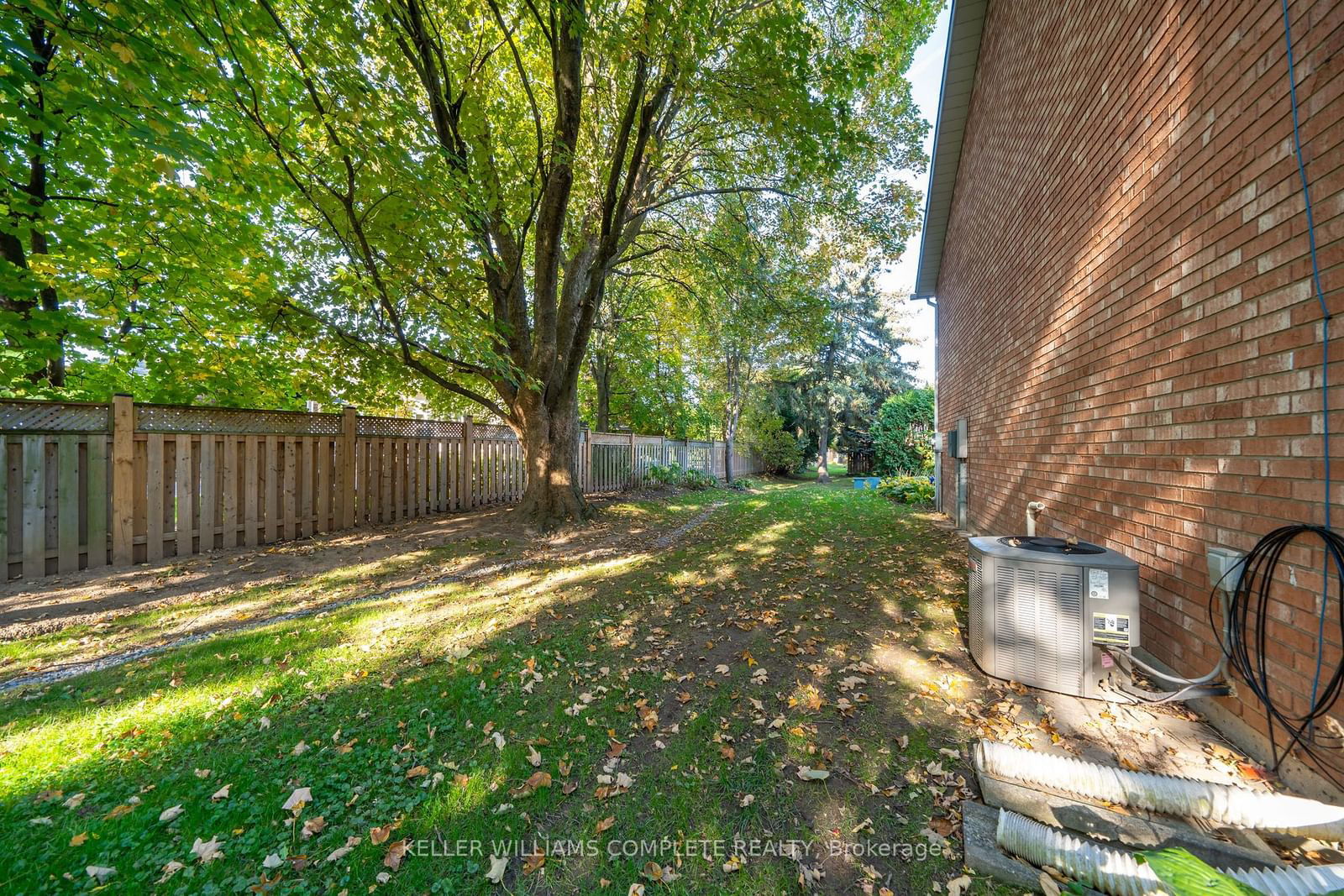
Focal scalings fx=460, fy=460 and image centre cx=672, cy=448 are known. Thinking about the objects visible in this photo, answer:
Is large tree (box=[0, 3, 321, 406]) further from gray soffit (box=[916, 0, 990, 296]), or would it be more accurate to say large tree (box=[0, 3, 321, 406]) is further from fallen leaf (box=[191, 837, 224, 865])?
gray soffit (box=[916, 0, 990, 296])

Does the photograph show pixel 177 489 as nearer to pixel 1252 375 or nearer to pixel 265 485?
pixel 265 485

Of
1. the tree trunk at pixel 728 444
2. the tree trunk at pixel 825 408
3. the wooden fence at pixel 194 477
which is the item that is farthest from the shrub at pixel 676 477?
Answer: the tree trunk at pixel 825 408

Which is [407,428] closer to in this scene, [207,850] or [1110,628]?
[207,850]

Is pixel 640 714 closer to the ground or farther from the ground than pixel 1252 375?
closer to the ground

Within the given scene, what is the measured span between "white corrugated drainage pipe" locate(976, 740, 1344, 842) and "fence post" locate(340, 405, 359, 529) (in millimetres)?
8444

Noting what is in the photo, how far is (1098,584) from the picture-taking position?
9.16 ft

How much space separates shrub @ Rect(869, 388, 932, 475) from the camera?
22.2 metres

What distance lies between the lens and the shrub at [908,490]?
13.0 meters

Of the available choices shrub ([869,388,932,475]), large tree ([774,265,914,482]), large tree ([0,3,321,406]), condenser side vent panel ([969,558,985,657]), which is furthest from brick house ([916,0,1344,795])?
large tree ([774,265,914,482])

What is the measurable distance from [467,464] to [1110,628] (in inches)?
378

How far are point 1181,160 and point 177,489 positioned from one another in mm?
9903

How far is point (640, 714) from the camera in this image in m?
2.88

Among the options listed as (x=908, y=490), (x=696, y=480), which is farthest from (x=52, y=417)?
(x=908, y=490)

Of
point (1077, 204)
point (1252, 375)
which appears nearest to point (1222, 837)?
point (1252, 375)
